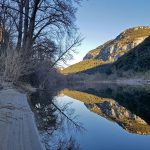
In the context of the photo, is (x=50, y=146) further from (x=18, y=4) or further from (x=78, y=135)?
(x=18, y=4)

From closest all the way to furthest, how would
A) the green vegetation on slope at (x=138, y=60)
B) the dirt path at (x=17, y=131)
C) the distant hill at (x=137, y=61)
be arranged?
the dirt path at (x=17, y=131), the distant hill at (x=137, y=61), the green vegetation on slope at (x=138, y=60)

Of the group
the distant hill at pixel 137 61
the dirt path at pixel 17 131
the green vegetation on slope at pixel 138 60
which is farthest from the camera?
the green vegetation on slope at pixel 138 60

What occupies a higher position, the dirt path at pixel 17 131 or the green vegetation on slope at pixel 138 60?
the green vegetation on slope at pixel 138 60

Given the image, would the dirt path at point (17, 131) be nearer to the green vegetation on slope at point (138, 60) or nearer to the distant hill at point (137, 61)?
the distant hill at point (137, 61)

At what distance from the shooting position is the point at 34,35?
27.7 m

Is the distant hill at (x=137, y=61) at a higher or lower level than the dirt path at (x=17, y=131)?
higher

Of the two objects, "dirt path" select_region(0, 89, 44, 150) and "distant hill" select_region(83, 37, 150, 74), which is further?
"distant hill" select_region(83, 37, 150, 74)

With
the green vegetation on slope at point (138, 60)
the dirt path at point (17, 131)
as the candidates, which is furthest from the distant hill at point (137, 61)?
the dirt path at point (17, 131)

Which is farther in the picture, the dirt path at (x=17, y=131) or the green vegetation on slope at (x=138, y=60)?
the green vegetation on slope at (x=138, y=60)

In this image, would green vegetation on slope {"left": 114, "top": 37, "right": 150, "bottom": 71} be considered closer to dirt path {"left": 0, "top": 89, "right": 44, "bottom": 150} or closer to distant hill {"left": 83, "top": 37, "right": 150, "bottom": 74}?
distant hill {"left": 83, "top": 37, "right": 150, "bottom": 74}

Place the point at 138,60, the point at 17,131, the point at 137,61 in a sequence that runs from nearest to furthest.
A: the point at 17,131
the point at 138,60
the point at 137,61

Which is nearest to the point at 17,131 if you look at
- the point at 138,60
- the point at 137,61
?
the point at 138,60

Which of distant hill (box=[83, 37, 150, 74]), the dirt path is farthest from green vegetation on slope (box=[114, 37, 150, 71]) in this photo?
the dirt path

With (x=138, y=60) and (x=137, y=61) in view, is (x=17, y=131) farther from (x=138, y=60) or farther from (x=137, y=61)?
(x=137, y=61)
